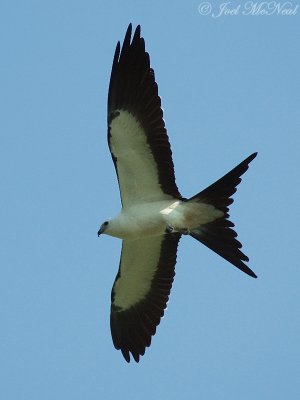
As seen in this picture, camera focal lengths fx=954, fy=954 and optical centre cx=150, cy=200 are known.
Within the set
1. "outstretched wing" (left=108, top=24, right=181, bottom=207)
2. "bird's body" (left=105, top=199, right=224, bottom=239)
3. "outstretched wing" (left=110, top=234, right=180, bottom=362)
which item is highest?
"outstretched wing" (left=108, top=24, right=181, bottom=207)

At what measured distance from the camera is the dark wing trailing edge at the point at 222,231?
11281 mm

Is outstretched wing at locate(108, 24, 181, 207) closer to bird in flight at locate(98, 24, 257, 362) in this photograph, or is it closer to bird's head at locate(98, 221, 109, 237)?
bird in flight at locate(98, 24, 257, 362)

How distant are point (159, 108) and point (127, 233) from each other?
1.63 meters

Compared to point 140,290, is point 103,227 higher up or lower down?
higher up

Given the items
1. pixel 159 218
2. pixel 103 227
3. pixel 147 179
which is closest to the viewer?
pixel 159 218

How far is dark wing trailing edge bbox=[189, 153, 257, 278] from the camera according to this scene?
37.0ft

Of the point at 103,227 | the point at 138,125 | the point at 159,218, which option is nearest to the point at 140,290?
the point at 103,227

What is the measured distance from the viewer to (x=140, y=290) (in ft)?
42.0

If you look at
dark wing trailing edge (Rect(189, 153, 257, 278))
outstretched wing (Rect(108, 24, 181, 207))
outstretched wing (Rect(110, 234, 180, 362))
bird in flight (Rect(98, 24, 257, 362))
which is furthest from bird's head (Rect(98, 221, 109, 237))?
dark wing trailing edge (Rect(189, 153, 257, 278))

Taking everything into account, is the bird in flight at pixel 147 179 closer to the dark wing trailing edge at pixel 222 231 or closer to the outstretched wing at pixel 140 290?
the dark wing trailing edge at pixel 222 231

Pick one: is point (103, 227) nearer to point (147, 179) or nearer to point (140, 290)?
point (147, 179)

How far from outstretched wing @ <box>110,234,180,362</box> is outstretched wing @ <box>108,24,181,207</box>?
900mm

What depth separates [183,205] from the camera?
11633 millimetres

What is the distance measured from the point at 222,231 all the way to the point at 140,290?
1817mm
